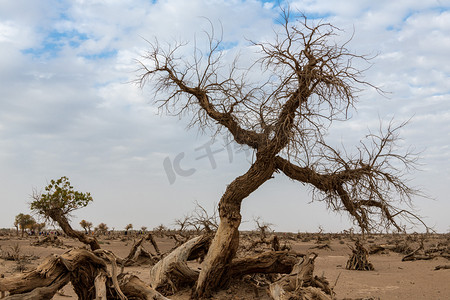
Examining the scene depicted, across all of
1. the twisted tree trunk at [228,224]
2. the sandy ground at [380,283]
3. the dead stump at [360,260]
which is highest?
the twisted tree trunk at [228,224]

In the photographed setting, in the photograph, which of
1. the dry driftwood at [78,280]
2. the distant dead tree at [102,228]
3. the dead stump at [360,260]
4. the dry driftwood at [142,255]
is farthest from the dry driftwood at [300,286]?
the distant dead tree at [102,228]

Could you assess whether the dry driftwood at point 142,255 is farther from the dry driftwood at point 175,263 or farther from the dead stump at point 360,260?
the dead stump at point 360,260

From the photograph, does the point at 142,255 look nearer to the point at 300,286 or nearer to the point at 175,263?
the point at 175,263

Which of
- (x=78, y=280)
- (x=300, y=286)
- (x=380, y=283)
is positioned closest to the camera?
(x=78, y=280)

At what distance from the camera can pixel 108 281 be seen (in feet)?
20.0

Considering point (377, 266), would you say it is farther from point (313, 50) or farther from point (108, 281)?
point (108, 281)

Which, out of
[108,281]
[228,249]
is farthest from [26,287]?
[228,249]

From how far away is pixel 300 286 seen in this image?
247 inches

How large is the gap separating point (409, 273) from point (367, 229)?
6976mm

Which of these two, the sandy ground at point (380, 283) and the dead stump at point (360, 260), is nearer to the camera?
the sandy ground at point (380, 283)

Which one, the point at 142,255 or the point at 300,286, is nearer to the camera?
the point at 300,286

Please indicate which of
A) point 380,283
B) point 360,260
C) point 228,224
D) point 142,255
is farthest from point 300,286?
point 142,255

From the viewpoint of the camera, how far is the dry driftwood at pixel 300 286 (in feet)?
19.8

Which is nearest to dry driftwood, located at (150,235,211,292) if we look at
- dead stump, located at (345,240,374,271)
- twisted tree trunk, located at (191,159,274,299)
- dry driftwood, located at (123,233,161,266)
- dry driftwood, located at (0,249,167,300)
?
twisted tree trunk, located at (191,159,274,299)
